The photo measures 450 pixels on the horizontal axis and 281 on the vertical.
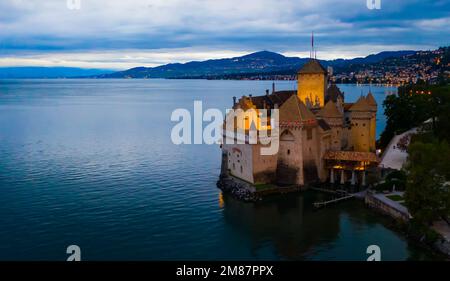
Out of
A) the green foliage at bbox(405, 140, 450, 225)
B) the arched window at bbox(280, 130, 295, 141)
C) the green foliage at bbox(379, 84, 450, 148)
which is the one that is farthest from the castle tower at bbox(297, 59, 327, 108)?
the green foliage at bbox(405, 140, 450, 225)

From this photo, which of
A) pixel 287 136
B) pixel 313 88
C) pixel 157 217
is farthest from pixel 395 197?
pixel 313 88

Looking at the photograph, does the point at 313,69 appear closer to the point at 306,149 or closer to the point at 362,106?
the point at 362,106

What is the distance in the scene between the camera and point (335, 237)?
33844mm

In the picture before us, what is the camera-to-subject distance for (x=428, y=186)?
3069 cm

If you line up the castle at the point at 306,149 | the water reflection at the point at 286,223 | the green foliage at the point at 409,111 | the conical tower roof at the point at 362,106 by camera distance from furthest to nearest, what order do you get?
the green foliage at the point at 409,111 → the conical tower roof at the point at 362,106 → the castle at the point at 306,149 → the water reflection at the point at 286,223

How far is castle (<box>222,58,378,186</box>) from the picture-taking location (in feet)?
144

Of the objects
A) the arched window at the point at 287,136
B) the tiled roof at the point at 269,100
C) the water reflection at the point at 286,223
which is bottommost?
the water reflection at the point at 286,223

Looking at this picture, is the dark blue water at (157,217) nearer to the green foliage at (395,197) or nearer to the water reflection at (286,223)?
the water reflection at (286,223)

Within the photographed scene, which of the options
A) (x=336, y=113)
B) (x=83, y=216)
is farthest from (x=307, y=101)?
(x=83, y=216)

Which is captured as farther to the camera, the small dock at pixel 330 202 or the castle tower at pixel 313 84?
the castle tower at pixel 313 84

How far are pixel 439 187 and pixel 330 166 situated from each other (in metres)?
15.9

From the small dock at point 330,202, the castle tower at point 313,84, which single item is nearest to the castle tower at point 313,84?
the castle tower at point 313,84

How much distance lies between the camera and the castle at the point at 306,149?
144ft
